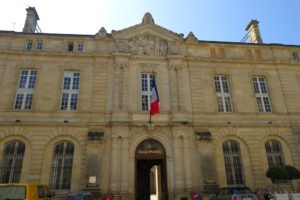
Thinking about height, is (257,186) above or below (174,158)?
below

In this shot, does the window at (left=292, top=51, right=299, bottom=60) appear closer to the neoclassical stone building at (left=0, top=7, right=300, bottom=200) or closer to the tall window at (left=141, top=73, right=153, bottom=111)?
the neoclassical stone building at (left=0, top=7, right=300, bottom=200)

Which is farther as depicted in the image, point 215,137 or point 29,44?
point 29,44

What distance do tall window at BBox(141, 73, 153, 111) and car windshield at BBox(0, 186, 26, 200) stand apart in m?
10.1

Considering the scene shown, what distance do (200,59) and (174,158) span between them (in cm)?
842

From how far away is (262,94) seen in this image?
1967 centimetres

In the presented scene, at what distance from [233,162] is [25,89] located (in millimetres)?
15853

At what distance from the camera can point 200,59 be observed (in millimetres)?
19812

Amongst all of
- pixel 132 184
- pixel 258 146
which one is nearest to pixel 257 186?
pixel 258 146

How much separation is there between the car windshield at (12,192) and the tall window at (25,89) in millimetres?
8946

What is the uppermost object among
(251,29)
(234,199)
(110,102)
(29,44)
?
(251,29)

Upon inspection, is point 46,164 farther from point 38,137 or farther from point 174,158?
point 174,158

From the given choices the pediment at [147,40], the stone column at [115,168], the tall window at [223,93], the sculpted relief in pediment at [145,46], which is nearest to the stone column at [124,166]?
the stone column at [115,168]

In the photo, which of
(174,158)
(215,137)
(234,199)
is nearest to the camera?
(234,199)

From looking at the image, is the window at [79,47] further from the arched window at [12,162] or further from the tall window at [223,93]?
the tall window at [223,93]
